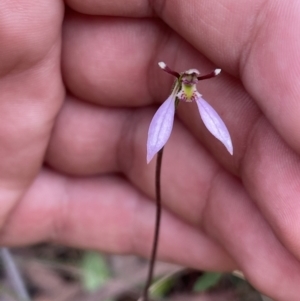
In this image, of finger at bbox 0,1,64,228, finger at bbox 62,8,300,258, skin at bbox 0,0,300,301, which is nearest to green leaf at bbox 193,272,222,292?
skin at bbox 0,0,300,301

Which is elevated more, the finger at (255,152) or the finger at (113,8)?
the finger at (113,8)

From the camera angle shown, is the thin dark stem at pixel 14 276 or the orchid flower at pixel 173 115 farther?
the thin dark stem at pixel 14 276

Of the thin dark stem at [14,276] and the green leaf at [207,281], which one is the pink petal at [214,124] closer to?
the green leaf at [207,281]

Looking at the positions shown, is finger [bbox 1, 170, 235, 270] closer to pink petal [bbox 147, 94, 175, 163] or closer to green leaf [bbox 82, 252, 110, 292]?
green leaf [bbox 82, 252, 110, 292]

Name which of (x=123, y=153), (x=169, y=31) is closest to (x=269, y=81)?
(x=169, y=31)

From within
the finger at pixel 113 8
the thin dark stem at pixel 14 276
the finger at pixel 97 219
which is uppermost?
the finger at pixel 113 8

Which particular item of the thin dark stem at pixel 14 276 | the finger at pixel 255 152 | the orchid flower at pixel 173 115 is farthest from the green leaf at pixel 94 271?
the orchid flower at pixel 173 115

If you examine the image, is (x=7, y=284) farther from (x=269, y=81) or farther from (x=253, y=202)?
(x=269, y=81)
